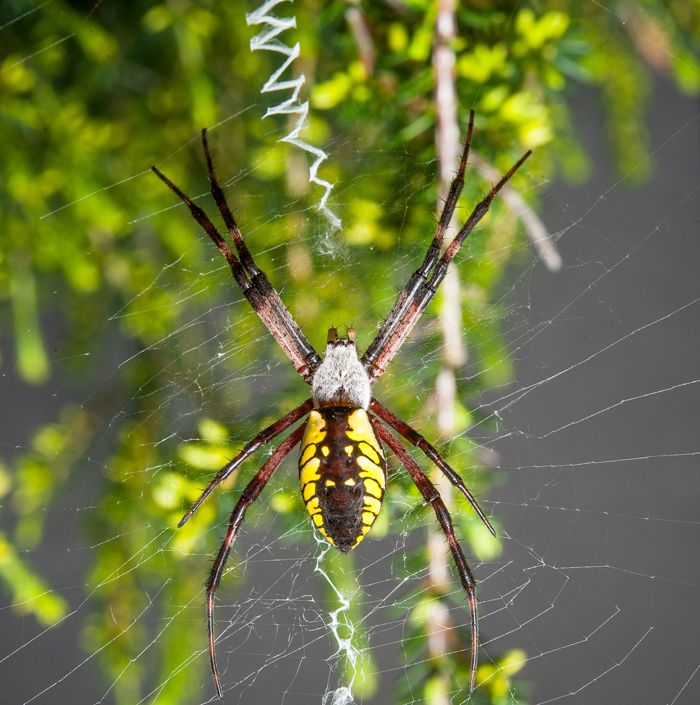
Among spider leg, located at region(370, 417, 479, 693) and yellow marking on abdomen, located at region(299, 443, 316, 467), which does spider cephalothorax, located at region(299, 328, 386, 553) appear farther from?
spider leg, located at region(370, 417, 479, 693)

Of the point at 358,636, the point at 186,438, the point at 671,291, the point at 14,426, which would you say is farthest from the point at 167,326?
the point at 671,291

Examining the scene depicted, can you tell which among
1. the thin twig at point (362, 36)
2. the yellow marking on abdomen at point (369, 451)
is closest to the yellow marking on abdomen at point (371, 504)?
the yellow marking on abdomen at point (369, 451)

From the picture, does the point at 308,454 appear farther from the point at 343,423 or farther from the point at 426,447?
the point at 426,447

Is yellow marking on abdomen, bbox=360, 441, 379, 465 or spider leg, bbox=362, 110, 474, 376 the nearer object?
spider leg, bbox=362, 110, 474, 376

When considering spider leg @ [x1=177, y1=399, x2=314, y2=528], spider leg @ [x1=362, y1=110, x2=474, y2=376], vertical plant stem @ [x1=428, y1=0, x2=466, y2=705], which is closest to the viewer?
vertical plant stem @ [x1=428, y1=0, x2=466, y2=705]

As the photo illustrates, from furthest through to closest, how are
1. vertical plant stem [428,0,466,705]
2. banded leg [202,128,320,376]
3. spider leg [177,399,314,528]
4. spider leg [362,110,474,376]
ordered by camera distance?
banded leg [202,128,320,376] < spider leg [177,399,314,528] < spider leg [362,110,474,376] < vertical plant stem [428,0,466,705]

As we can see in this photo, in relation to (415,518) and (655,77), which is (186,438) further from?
(655,77)

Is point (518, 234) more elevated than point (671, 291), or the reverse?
point (671, 291)

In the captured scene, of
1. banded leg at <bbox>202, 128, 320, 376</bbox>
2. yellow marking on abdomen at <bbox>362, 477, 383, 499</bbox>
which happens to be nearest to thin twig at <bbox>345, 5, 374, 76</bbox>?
banded leg at <bbox>202, 128, 320, 376</bbox>
